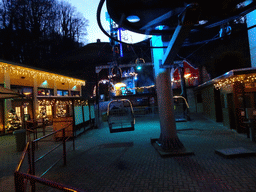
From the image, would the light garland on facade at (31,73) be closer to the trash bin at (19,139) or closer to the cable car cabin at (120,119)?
the cable car cabin at (120,119)

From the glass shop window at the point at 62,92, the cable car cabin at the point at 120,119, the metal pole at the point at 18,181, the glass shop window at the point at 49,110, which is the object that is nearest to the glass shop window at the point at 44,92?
the glass shop window at the point at 62,92

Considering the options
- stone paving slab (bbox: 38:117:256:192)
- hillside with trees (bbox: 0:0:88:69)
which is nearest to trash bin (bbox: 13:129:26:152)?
stone paving slab (bbox: 38:117:256:192)

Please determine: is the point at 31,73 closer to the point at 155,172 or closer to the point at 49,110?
the point at 49,110

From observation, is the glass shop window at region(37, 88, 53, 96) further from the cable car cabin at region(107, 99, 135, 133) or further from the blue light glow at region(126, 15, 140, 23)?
the blue light glow at region(126, 15, 140, 23)

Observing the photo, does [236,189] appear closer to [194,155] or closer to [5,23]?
[194,155]

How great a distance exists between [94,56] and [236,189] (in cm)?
3527

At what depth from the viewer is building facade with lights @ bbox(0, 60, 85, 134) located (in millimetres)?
12484

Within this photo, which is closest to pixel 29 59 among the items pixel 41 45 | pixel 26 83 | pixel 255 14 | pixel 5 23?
pixel 41 45

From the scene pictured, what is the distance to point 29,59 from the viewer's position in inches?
1180

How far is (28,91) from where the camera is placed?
50.4 feet

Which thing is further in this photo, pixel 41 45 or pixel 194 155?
pixel 41 45

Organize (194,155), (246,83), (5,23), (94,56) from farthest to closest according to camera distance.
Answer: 1. (94,56)
2. (5,23)
3. (246,83)
4. (194,155)

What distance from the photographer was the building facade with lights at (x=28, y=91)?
12484 mm

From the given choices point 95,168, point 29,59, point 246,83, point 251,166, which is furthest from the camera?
point 29,59
